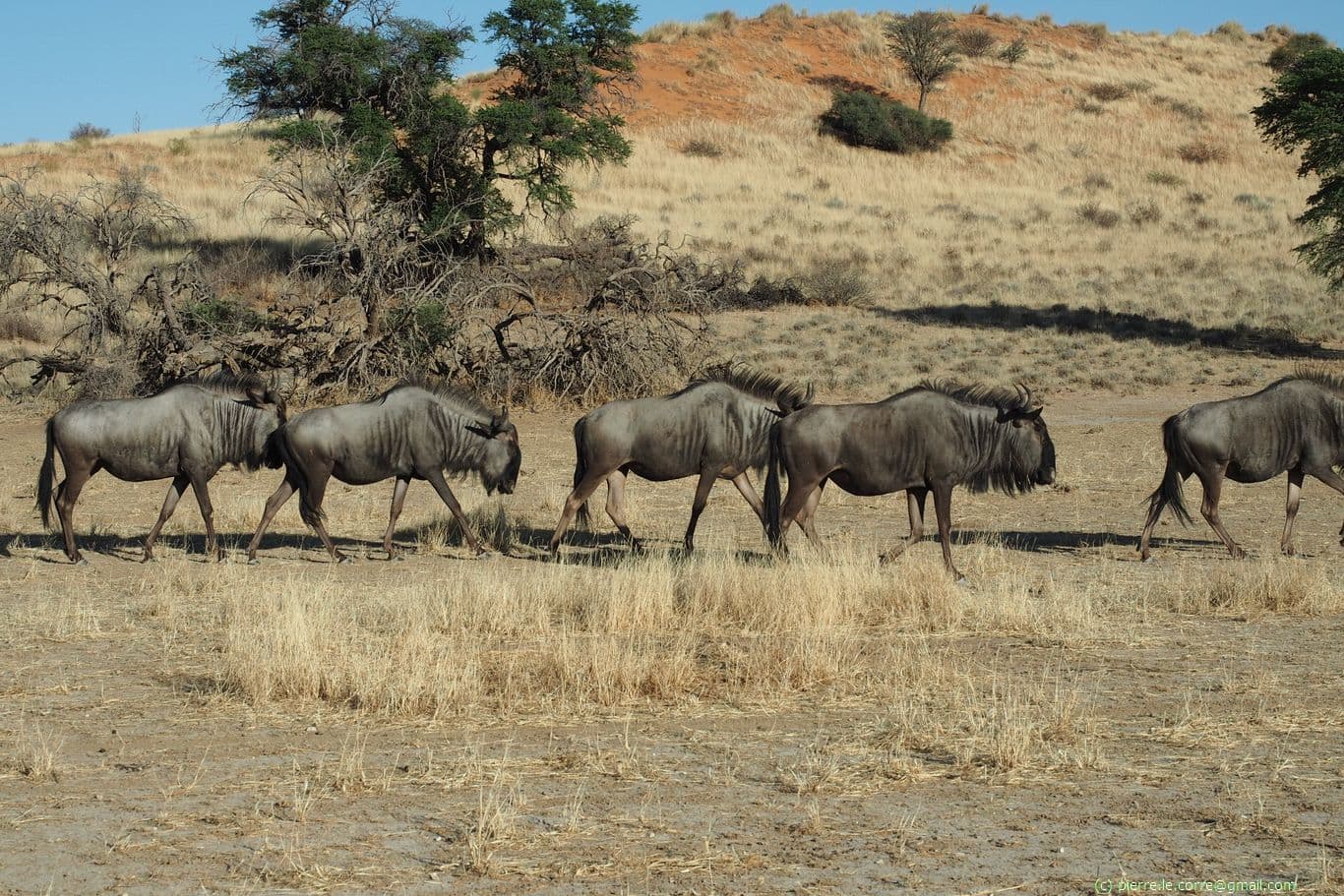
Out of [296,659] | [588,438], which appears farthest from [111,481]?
[296,659]

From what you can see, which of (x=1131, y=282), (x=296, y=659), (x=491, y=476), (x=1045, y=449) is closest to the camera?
(x=296, y=659)

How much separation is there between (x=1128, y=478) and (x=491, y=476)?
7.37m

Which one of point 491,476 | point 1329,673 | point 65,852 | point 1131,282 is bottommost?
point 65,852

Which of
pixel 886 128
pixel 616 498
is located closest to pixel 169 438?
pixel 616 498

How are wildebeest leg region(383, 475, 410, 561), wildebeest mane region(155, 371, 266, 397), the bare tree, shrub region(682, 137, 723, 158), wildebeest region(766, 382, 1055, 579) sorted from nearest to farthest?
wildebeest region(766, 382, 1055, 579) → wildebeest leg region(383, 475, 410, 561) → wildebeest mane region(155, 371, 266, 397) → the bare tree → shrub region(682, 137, 723, 158)

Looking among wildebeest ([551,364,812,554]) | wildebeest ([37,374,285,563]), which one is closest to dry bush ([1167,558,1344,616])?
wildebeest ([551,364,812,554])

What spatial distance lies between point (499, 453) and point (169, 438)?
270 cm

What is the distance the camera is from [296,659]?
7414mm

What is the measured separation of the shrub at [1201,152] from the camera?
53000 millimetres

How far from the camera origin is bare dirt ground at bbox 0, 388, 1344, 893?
503 cm

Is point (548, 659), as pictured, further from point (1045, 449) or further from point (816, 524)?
point (816, 524)

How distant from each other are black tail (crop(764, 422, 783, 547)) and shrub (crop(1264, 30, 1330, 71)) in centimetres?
6010

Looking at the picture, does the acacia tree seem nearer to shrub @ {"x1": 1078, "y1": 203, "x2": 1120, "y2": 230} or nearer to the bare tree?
shrub @ {"x1": 1078, "y1": 203, "x2": 1120, "y2": 230}

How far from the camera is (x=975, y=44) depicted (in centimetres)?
6769
